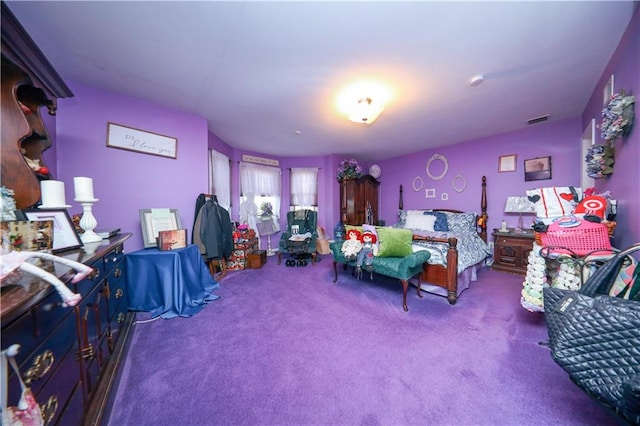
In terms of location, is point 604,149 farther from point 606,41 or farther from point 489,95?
point 489,95

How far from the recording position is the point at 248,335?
1.81 metres

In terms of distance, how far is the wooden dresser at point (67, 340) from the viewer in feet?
1.92

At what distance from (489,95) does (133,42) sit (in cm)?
335

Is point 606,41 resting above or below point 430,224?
above

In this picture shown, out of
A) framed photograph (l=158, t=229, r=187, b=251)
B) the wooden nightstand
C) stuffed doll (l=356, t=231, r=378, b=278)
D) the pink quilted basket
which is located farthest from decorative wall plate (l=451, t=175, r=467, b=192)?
framed photograph (l=158, t=229, r=187, b=251)

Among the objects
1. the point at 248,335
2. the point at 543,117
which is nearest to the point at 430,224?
the point at 543,117

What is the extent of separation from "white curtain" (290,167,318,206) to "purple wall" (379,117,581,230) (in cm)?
186

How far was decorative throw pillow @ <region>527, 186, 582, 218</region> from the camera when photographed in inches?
64.5

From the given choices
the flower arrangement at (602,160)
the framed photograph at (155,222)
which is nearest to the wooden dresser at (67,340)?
the framed photograph at (155,222)

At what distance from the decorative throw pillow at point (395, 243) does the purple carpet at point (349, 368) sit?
1.85 ft

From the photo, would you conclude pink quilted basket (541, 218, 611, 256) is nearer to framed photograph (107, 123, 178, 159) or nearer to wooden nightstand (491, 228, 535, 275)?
wooden nightstand (491, 228, 535, 275)

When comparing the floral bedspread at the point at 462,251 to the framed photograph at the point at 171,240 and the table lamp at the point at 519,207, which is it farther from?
the framed photograph at the point at 171,240

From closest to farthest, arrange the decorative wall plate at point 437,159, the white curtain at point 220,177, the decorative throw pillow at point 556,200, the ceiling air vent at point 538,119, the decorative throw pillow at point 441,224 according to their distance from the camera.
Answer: the decorative throw pillow at point 556,200, the ceiling air vent at point 538,119, the white curtain at point 220,177, the decorative throw pillow at point 441,224, the decorative wall plate at point 437,159

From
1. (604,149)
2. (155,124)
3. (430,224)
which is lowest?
(430,224)
